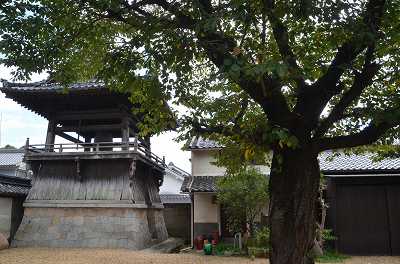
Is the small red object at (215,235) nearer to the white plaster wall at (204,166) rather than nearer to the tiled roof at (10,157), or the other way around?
the white plaster wall at (204,166)

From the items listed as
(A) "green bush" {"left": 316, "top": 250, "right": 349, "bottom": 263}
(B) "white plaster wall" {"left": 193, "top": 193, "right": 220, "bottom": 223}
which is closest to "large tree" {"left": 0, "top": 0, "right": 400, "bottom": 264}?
(A) "green bush" {"left": 316, "top": 250, "right": 349, "bottom": 263}

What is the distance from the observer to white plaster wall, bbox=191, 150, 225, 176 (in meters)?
21.7

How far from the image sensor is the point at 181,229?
28469mm

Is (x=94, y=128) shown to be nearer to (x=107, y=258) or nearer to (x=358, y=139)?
(x=107, y=258)

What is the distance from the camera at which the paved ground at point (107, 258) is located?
558 inches

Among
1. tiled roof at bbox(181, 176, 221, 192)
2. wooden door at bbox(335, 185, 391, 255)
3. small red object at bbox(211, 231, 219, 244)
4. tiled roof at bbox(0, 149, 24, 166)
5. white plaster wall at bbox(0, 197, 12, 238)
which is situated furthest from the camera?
tiled roof at bbox(0, 149, 24, 166)

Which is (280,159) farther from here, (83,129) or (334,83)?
(83,129)

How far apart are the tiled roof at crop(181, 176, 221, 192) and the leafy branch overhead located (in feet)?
39.4

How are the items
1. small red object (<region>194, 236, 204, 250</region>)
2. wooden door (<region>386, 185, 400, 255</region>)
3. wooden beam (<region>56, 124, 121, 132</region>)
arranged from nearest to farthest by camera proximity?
wooden door (<region>386, 185, 400, 255</region>)
small red object (<region>194, 236, 204, 250</region>)
wooden beam (<region>56, 124, 121, 132</region>)

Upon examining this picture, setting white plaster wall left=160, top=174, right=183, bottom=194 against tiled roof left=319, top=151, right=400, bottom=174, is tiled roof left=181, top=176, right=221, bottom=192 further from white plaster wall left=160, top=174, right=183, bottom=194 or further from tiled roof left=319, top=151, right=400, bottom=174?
white plaster wall left=160, top=174, right=183, bottom=194

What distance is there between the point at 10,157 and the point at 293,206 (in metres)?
41.4

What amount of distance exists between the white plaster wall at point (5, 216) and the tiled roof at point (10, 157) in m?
20.2

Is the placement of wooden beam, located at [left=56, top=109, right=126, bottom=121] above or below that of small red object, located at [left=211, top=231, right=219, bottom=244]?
above

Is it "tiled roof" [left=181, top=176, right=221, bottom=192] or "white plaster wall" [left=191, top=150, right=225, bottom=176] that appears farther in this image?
"white plaster wall" [left=191, top=150, right=225, bottom=176]
